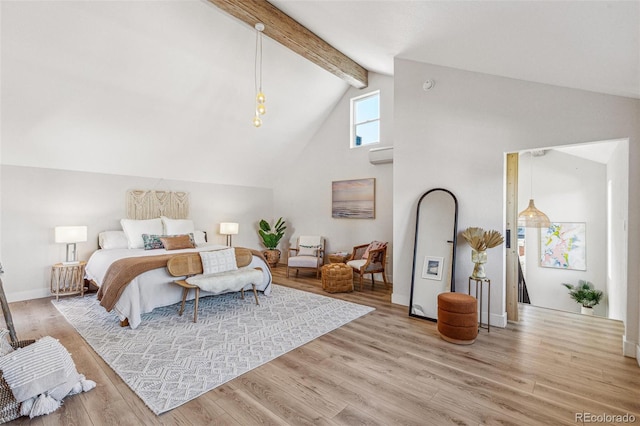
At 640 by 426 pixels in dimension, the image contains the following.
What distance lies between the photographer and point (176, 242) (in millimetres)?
4941

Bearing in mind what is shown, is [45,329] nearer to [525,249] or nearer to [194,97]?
[194,97]

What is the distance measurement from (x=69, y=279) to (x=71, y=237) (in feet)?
2.49

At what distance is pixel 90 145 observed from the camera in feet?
15.2

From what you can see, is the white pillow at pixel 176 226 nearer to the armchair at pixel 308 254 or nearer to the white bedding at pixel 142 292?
the white bedding at pixel 142 292

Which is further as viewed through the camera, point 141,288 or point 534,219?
point 534,219

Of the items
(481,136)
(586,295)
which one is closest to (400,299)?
(481,136)

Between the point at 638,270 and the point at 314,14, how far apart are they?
420 centimetres

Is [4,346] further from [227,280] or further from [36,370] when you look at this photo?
[227,280]

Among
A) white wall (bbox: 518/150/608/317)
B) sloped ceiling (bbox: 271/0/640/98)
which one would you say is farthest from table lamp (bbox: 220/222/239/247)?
white wall (bbox: 518/150/608/317)

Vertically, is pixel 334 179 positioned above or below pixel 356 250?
above

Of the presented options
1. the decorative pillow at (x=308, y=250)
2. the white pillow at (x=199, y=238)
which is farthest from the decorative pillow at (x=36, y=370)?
the decorative pillow at (x=308, y=250)

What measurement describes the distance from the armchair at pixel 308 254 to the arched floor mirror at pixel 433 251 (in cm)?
241

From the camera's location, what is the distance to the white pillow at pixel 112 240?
486 cm

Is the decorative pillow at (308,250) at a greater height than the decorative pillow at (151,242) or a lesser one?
lesser
